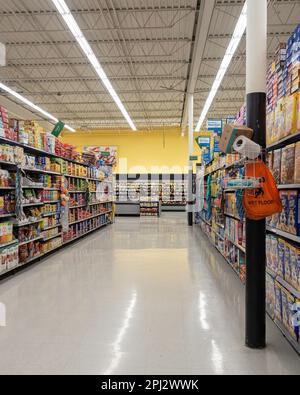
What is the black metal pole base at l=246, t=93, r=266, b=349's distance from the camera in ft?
9.58

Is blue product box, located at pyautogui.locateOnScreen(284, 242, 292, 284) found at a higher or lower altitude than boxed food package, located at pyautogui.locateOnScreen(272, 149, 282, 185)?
lower

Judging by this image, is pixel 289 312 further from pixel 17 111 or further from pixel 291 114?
pixel 17 111

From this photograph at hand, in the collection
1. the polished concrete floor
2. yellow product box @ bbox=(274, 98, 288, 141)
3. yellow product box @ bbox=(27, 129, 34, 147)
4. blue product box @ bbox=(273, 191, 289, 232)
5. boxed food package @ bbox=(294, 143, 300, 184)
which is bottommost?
the polished concrete floor

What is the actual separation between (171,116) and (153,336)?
18.1 metres

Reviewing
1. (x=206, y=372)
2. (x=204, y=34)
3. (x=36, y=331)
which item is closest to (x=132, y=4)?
(x=204, y=34)

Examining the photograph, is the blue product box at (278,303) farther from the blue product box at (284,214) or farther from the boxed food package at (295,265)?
the blue product box at (284,214)

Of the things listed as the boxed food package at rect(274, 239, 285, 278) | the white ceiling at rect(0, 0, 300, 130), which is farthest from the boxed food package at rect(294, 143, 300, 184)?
the white ceiling at rect(0, 0, 300, 130)

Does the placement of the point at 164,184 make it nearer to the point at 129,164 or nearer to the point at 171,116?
the point at 129,164

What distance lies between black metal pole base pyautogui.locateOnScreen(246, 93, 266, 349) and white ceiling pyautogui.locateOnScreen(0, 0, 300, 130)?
595cm

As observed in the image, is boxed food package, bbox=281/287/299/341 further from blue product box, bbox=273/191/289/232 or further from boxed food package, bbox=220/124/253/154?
boxed food package, bbox=220/124/253/154

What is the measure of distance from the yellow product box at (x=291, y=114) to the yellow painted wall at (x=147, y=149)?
19937mm

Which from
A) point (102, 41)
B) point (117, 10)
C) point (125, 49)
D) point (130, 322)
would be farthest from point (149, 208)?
point (130, 322)

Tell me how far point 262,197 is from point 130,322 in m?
1.87

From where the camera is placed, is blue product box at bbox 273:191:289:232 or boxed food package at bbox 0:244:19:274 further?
boxed food package at bbox 0:244:19:274
